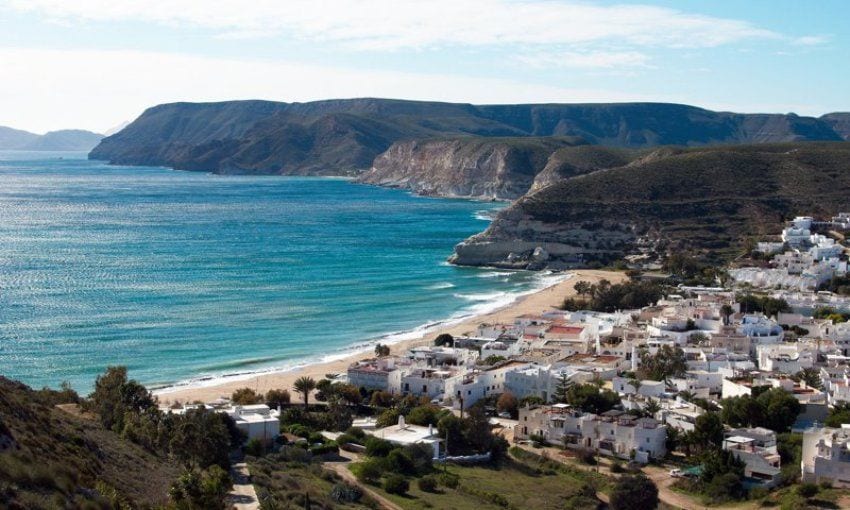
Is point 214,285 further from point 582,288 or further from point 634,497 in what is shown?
point 634,497

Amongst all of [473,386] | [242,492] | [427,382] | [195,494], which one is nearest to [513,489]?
[242,492]

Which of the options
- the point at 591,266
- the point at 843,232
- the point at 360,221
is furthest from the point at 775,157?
the point at 360,221

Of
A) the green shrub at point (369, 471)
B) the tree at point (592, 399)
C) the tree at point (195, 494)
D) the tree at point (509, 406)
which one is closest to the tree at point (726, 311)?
the tree at point (592, 399)

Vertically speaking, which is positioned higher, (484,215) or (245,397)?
(484,215)

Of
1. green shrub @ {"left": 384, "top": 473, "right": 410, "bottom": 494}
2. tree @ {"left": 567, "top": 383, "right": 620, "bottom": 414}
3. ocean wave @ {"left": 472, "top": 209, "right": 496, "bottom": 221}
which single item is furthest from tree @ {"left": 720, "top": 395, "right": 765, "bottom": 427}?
ocean wave @ {"left": 472, "top": 209, "right": 496, "bottom": 221}

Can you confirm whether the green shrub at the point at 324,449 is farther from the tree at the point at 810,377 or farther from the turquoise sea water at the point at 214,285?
the tree at the point at 810,377

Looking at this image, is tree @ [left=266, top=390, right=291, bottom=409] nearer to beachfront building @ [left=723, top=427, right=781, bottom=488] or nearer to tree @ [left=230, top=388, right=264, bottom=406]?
tree @ [left=230, top=388, right=264, bottom=406]
